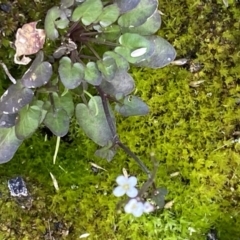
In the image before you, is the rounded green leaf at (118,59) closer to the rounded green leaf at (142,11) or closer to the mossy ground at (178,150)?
the rounded green leaf at (142,11)

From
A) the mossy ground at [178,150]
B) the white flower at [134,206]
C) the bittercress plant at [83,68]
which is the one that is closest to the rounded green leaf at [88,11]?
the bittercress plant at [83,68]

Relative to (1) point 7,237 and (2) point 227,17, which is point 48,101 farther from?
(2) point 227,17

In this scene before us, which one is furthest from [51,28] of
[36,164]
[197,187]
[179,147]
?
[197,187]

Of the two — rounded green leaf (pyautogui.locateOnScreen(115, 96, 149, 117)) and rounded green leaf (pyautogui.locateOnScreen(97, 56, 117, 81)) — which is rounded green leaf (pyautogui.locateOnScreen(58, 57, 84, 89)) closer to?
rounded green leaf (pyautogui.locateOnScreen(97, 56, 117, 81))

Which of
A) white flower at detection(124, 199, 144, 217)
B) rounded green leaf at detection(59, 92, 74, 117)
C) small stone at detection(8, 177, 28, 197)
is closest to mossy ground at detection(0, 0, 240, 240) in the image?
small stone at detection(8, 177, 28, 197)

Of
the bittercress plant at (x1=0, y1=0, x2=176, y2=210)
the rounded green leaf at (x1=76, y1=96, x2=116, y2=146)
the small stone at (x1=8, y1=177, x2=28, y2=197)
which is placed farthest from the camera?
the small stone at (x1=8, y1=177, x2=28, y2=197)

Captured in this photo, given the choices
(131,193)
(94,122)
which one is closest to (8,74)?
(94,122)

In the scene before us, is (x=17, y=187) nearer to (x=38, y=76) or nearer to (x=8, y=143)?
(x=8, y=143)
